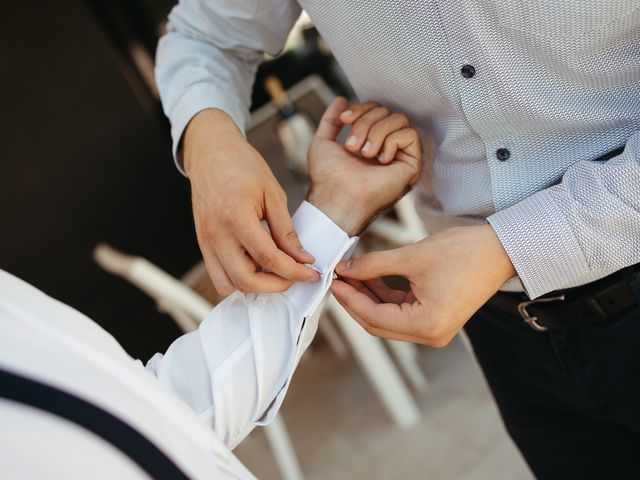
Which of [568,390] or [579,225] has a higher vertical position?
[579,225]

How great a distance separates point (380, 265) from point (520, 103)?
0.24 m

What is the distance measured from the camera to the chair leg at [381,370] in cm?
203

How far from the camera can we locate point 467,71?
716 millimetres

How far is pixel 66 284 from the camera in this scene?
2.66 m

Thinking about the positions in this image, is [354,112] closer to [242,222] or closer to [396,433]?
[242,222]

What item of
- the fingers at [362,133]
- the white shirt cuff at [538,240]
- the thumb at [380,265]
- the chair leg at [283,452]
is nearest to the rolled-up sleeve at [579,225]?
the white shirt cuff at [538,240]

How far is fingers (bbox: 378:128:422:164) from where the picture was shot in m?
0.80

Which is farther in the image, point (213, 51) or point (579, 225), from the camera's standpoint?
point (213, 51)

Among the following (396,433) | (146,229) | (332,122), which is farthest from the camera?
(146,229)

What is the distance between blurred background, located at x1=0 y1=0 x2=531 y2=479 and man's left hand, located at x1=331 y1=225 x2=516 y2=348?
4.34 feet

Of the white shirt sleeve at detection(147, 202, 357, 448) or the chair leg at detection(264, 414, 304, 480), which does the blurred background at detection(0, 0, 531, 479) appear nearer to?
the chair leg at detection(264, 414, 304, 480)

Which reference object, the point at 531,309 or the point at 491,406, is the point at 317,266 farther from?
the point at 491,406

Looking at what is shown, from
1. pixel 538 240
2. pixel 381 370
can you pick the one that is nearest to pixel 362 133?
pixel 538 240

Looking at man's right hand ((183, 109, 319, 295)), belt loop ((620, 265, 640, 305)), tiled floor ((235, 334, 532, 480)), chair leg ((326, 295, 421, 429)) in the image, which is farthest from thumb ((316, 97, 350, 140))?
tiled floor ((235, 334, 532, 480))
